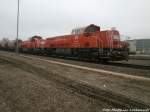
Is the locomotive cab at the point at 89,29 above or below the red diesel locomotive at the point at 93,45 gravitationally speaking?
above

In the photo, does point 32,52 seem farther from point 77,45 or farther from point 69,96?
point 69,96

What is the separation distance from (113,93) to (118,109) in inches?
64.1

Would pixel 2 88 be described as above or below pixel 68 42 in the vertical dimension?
below

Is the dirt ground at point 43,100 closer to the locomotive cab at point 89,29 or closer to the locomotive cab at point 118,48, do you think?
the locomotive cab at point 118,48

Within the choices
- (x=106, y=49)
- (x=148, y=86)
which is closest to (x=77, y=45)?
(x=106, y=49)

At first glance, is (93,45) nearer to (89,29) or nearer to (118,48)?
(118,48)

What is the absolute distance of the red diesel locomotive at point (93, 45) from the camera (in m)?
20.2

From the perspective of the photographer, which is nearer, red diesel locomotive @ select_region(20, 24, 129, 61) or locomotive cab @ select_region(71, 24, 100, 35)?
red diesel locomotive @ select_region(20, 24, 129, 61)

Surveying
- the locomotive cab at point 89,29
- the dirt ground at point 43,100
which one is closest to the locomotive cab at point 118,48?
the locomotive cab at point 89,29

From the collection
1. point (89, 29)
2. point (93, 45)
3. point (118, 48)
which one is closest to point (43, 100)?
point (118, 48)

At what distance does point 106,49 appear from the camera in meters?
20.6

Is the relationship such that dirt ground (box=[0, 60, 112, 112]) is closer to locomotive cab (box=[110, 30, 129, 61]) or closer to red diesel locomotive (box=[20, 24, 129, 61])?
locomotive cab (box=[110, 30, 129, 61])

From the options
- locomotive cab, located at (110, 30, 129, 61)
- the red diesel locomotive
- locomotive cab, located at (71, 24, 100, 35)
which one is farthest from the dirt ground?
locomotive cab, located at (71, 24, 100, 35)

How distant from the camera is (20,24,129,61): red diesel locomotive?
66.4ft
